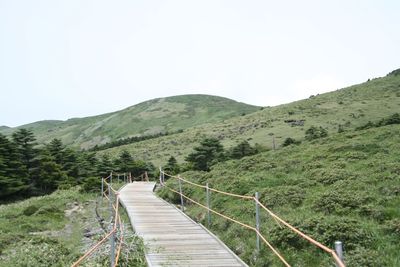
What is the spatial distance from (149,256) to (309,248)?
3757 millimetres

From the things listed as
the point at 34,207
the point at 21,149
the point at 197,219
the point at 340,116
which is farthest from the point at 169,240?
the point at 340,116

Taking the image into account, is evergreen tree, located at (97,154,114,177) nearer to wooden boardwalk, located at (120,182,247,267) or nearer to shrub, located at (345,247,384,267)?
wooden boardwalk, located at (120,182,247,267)

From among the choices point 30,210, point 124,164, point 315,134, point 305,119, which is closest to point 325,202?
point 30,210

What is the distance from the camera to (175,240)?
12.8 m

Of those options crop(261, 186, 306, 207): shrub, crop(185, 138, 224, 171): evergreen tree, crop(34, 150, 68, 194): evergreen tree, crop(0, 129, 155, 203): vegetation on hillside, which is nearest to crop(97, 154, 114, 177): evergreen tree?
crop(0, 129, 155, 203): vegetation on hillside

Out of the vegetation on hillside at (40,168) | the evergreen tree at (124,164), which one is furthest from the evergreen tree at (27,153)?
the evergreen tree at (124,164)

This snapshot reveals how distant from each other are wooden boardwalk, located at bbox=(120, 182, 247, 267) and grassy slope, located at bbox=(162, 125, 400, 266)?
1.59ft

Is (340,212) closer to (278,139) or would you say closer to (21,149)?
(21,149)

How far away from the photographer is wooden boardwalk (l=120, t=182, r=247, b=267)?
409 inches

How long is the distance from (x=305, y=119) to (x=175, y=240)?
221 feet

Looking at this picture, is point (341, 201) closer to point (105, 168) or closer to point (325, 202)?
point (325, 202)

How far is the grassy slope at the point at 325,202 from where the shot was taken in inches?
357

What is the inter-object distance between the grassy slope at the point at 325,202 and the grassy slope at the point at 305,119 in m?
43.2

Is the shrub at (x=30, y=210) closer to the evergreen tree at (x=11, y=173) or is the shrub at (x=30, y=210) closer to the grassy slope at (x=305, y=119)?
the evergreen tree at (x=11, y=173)
